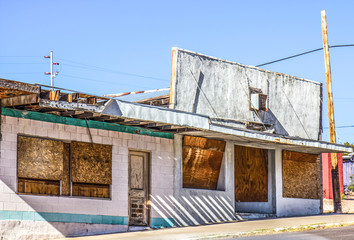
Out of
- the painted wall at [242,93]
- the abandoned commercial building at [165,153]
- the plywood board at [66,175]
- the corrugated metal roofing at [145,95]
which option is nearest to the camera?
the abandoned commercial building at [165,153]

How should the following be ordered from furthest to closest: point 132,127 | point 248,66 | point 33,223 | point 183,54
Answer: point 248,66
point 183,54
point 132,127
point 33,223

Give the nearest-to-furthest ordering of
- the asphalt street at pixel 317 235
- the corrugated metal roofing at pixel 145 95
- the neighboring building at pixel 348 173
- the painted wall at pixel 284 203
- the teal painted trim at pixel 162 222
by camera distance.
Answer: the asphalt street at pixel 317 235, the teal painted trim at pixel 162 222, the corrugated metal roofing at pixel 145 95, the painted wall at pixel 284 203, the neighboring building at pixel 348 173

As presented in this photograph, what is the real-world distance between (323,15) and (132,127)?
11.6 metres

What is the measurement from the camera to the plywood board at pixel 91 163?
16906mm

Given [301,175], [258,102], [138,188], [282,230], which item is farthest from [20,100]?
[301,175]

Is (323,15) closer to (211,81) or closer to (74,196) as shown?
(211,81)

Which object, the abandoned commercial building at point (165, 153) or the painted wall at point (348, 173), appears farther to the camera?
the painted wall at point (348, 173)

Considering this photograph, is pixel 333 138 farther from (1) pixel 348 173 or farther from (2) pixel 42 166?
(1) pixel 348 173

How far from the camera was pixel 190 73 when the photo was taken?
2025 cm

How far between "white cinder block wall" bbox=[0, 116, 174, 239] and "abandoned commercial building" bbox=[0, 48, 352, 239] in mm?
30

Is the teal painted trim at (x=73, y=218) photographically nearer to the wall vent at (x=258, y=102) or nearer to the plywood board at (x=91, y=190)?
the plywood board at (x=91, y=190)

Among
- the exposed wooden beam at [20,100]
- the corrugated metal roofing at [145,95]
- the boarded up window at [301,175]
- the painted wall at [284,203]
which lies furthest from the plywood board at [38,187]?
the boarded up window at [301,175]

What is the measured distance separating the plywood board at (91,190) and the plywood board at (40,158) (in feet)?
2.36

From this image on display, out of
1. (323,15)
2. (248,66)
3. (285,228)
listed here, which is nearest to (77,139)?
(285,228)
